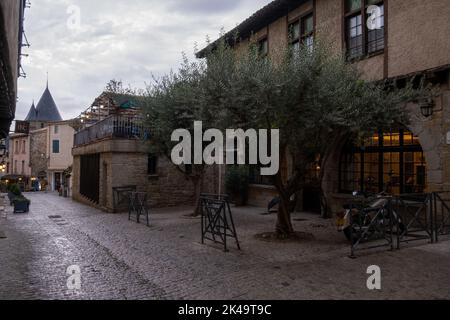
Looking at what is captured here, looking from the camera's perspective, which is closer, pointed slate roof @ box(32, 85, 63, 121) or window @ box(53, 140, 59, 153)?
window @ box(53, 140, 59, 153)

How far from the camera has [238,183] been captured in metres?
17.1

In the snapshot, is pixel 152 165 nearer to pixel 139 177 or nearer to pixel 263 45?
pixel 139 177

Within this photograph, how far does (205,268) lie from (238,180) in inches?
409

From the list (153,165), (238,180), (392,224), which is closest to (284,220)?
(392,224)

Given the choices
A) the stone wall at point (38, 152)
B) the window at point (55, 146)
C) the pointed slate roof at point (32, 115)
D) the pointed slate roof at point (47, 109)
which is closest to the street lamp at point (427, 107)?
the window at point (55, 146)

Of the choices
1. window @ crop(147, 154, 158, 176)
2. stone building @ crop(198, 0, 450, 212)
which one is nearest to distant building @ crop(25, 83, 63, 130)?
window @ crop(147, 154, 158, 176)

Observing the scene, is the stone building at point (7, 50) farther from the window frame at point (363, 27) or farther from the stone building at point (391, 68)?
the window frame at point (363, 27)

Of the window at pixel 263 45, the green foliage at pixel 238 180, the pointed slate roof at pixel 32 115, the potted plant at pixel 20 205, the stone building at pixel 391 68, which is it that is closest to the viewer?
the stone building at pixel 391 68

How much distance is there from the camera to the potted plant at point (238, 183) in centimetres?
1703

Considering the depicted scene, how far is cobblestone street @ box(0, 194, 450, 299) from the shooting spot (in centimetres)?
545

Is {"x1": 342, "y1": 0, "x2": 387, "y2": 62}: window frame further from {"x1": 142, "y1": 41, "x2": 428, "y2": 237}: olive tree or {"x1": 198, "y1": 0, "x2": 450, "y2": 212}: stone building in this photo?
{"x1": 142, "y1": 41, "x2": 428, "y2": 237}: olive tree

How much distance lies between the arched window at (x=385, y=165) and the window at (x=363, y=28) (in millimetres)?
2623

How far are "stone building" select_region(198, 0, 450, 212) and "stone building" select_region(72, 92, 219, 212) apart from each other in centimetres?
598
